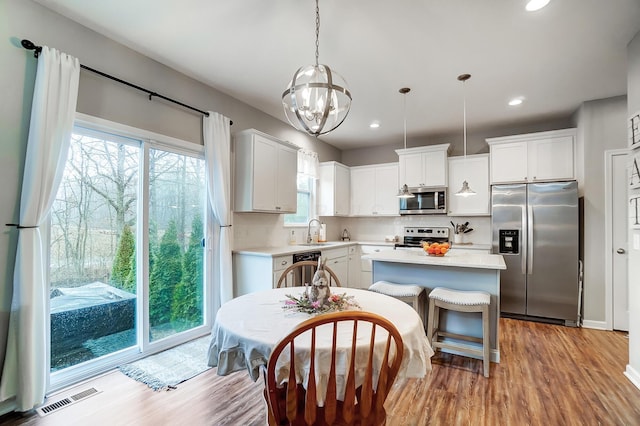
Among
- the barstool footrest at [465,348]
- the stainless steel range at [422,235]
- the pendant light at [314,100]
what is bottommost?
the barstool footrest at [465,348]

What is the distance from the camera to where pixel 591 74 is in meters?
3.08

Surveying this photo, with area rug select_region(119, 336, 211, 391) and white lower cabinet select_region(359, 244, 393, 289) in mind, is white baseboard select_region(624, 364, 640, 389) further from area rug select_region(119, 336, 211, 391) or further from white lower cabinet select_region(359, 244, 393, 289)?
area rug select_region(119, 336, 211, 391)

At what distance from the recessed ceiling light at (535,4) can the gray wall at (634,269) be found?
3.66ft

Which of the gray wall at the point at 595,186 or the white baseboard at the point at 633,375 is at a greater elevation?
the gray wall at the point at 595,186

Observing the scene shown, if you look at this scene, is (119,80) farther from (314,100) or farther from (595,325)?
(595,325)

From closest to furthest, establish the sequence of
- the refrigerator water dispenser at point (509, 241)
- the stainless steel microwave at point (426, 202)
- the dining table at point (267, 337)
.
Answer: the dining table at point (267, 337) → the refrigerator water dispenser at point (509, 241) → the stainless steel microwave at point (426, 202)

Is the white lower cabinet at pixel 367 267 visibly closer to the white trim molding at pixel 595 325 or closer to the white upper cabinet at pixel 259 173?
the white upper cabinet at pixel 259 173

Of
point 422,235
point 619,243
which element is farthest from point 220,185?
point 619,243

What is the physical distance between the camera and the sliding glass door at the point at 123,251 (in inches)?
92.3

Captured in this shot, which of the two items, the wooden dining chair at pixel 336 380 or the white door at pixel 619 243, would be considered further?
the white door at pixel 619 243

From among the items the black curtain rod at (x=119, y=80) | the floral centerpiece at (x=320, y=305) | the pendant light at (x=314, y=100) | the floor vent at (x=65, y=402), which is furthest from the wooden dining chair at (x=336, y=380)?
the black curtain rod at (x=119, y=80)

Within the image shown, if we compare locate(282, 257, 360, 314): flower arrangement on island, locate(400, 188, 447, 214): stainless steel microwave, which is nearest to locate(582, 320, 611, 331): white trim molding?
locate(400, 188, 447, 214): stainless steel microwave

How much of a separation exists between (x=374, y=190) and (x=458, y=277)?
2.91 m

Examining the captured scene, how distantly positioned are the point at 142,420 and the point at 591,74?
16.0 feet
